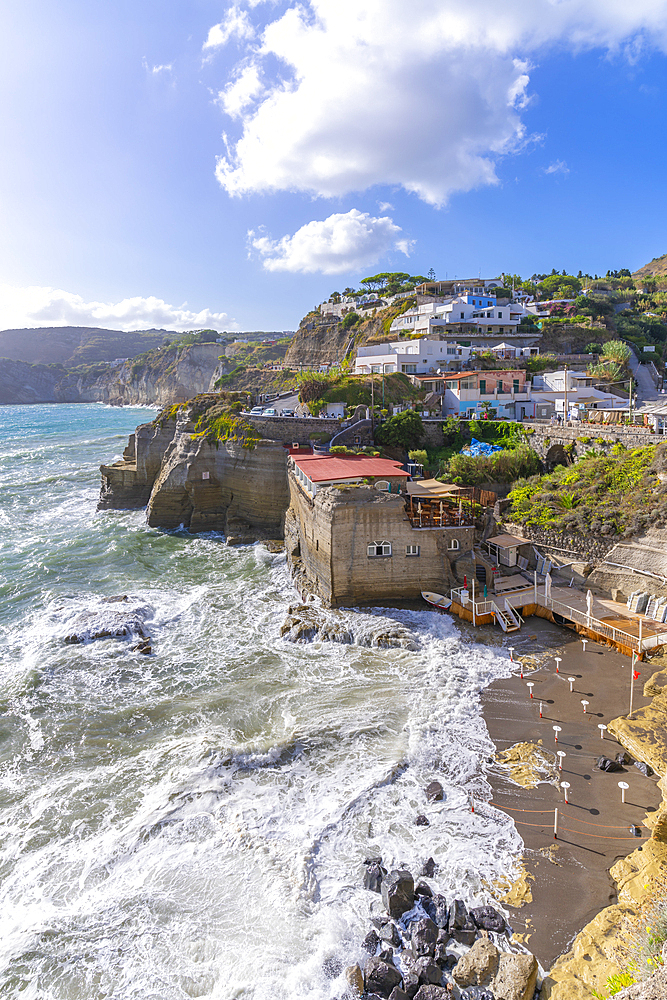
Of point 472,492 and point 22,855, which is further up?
point 472,492

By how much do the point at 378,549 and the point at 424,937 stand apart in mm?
13537

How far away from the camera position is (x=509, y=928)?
9.11 m

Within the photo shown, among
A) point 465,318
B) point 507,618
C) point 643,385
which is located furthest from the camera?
point 465,318

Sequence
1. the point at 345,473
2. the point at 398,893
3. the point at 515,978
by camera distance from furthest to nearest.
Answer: the point at 345,473 → the point at 398,893 → the point at 515,978

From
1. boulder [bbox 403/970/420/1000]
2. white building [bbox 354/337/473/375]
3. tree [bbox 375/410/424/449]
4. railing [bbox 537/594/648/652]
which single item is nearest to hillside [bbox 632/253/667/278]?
white building [bbox 354/337/473/375]

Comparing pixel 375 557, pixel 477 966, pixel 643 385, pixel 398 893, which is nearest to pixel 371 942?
pixel 398 893

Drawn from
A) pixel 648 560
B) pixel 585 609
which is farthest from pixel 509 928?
pixel 648 560

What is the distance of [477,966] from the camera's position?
8.26m

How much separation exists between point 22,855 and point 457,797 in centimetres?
978

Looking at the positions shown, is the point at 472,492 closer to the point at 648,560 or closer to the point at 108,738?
the point at 648,560

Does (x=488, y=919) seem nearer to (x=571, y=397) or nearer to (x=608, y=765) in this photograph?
(x=608, y=765)

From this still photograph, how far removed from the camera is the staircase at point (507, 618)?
1975 cm

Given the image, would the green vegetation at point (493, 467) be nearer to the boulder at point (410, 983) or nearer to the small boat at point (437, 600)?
the small boat at point (437, 600)

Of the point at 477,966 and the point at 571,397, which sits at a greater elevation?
the point at 571,397
